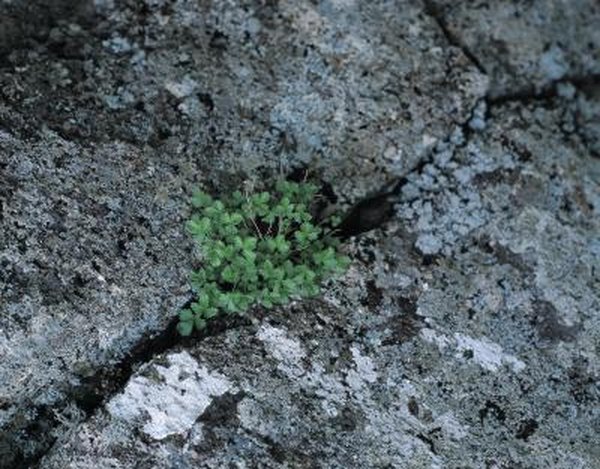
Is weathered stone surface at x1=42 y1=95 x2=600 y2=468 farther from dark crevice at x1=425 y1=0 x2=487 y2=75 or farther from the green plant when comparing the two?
dark crevice at x1=425 y1=0 x2=487 y2=75

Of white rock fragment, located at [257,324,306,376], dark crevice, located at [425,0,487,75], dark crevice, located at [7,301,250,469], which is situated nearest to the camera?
dark crevice, located at [7,301,250,469]

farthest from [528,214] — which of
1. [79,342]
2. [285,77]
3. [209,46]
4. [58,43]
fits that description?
[58,43]

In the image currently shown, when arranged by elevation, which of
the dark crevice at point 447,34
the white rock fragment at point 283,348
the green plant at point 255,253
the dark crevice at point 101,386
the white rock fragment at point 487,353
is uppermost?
the dark crevice at point 447,34

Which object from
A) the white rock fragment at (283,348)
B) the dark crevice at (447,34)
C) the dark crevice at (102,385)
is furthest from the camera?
the dark crevice at (447,34)

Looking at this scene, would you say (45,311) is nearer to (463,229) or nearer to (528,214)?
(463,229)

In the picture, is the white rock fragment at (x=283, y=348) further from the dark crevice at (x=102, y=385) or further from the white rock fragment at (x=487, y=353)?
the white rock fragment at (x=487, y=353)

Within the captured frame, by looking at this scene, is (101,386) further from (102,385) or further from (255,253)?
(255,253)

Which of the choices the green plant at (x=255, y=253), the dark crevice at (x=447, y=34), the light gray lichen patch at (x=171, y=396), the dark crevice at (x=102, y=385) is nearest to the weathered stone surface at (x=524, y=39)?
the dark crevice at (x=447, y=34)

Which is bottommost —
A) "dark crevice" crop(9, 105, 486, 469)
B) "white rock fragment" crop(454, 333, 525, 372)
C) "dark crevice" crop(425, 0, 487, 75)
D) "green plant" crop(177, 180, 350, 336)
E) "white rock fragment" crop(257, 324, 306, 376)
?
"dark crevice" crop(9, 105, 486, 469)

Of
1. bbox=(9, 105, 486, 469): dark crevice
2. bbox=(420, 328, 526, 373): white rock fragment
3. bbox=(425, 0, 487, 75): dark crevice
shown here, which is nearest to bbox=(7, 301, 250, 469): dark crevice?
bbox=(9, 105, 486, 469): dark crevice
